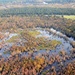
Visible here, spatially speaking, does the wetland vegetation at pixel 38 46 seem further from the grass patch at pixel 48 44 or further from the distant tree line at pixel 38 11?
the distant tree line at pixel 38 11

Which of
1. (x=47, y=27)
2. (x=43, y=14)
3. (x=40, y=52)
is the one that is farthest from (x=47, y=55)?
(x=43, y=14)

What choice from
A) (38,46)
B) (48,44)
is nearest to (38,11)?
(48,44)

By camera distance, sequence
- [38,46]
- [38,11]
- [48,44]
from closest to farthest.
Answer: [38,46] → [48,44] → [38,11]

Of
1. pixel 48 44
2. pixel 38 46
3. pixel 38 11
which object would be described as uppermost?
pixel 48 44

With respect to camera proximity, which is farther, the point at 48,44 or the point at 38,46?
the point at 48,44

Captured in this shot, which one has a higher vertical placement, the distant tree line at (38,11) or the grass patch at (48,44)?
the grass patch at (48,44)

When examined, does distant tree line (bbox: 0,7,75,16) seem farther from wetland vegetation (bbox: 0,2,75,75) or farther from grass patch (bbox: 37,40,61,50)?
grass patch (bbox: 37,40,61,50)

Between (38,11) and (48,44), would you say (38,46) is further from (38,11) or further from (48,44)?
(38,11)

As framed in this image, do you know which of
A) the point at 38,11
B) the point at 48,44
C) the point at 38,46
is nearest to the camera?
the point at 38,46

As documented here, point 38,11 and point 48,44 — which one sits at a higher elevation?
point 48,44

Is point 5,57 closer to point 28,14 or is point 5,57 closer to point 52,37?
point 52,37

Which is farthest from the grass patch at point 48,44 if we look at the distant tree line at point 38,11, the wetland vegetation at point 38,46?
the distant tree line at point 38,11
